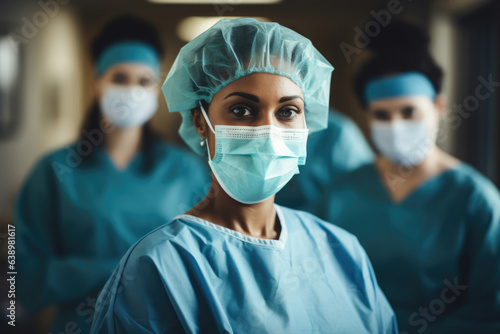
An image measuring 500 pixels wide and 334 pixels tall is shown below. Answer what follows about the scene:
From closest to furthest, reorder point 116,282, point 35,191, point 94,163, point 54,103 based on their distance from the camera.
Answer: point 116,282, point 35,191, point 94,163, point 54,103

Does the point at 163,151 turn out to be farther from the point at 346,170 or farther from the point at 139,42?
the point at 346,170

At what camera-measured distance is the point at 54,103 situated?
1822mm

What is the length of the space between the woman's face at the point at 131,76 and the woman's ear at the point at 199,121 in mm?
728

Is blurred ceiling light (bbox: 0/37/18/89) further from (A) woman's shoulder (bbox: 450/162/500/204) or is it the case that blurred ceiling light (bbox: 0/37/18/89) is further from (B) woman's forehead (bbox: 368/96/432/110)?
(A) woman's shoulder (bbox: 450/162/500/204)

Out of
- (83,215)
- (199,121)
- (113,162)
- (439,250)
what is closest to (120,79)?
(113,162)

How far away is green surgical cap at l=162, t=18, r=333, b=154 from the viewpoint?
902 millimetres

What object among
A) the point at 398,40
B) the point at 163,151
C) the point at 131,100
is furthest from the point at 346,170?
the point at 131,100

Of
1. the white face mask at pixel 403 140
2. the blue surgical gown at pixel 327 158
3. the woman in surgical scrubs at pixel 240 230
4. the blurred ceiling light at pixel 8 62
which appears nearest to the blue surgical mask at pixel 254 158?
the woman in surgical scrubs at pixel 240 230

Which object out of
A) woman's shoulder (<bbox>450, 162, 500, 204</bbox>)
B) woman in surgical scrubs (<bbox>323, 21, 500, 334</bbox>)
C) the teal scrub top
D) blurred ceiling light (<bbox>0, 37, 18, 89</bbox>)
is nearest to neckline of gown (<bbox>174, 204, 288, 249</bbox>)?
the teal scrub top

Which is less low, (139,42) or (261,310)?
(139,42)

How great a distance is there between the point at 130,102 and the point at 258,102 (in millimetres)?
907

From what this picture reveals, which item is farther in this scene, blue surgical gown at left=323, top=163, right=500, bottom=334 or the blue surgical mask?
blue surgical gown at left=323, top=163, right=500, bottom=334

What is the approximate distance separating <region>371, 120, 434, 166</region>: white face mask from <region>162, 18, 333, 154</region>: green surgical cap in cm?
71

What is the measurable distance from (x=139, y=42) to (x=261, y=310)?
1.19m
